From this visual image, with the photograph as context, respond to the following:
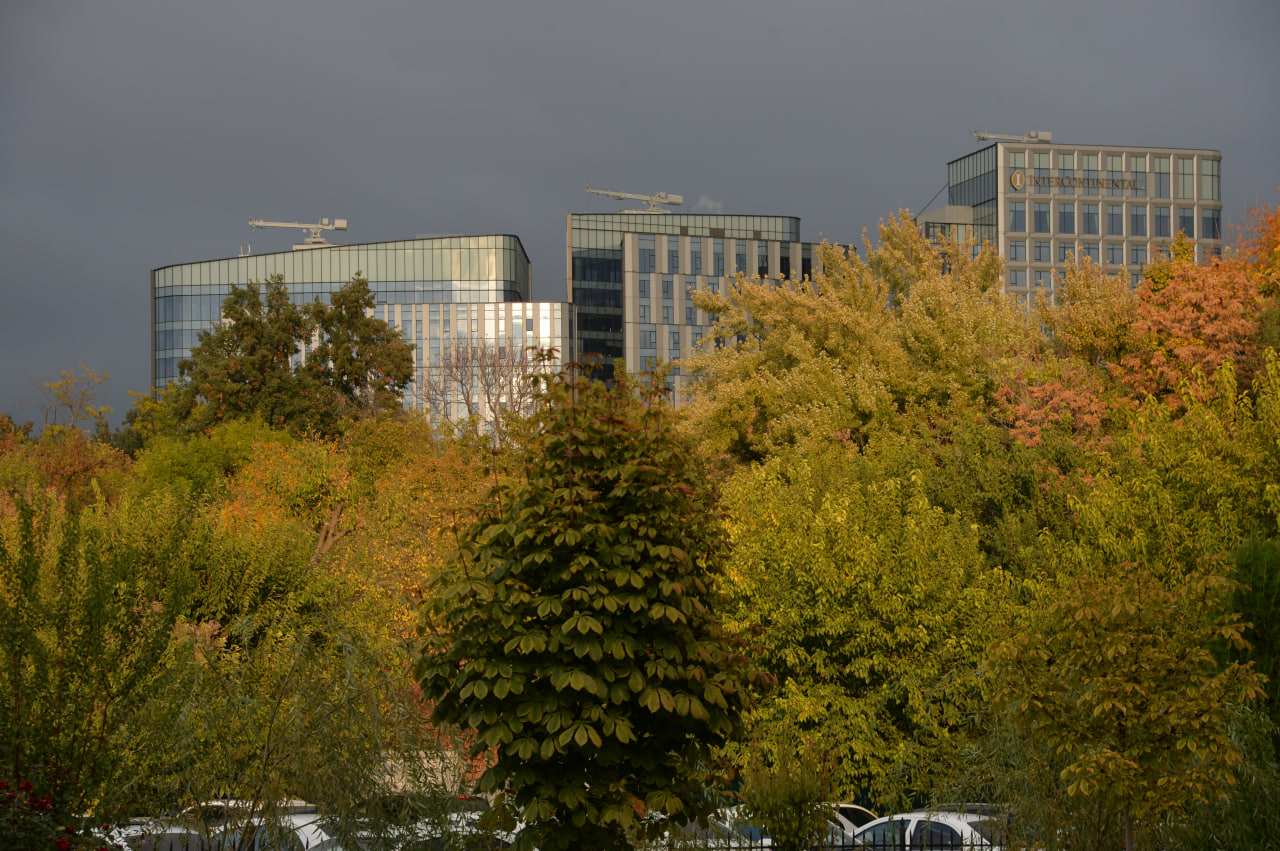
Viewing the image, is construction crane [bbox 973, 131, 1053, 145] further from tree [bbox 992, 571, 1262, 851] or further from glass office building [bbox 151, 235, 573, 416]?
tree [bbox 992, 571, 1262, 851]

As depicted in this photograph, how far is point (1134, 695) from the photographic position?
11.0m

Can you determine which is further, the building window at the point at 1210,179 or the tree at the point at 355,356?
the building window at the point at 1210,179

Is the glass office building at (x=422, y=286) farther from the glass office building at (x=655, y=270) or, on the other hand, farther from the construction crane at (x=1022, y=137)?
the construction crane at (x=1022, y=137)

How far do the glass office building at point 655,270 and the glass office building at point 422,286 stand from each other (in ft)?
20.1

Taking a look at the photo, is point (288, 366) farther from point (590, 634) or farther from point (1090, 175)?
point (1090, 175)

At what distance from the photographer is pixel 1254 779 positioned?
11.6 metres

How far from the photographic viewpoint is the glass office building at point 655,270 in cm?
11319

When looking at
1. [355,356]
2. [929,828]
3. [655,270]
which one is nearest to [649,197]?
[655,270]

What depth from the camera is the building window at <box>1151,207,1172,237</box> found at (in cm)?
11462

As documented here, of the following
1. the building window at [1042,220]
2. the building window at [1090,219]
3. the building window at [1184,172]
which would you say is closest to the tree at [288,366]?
the building window at [1042,220]

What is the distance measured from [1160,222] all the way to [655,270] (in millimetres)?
52914

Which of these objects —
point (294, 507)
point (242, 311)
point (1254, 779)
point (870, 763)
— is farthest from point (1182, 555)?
point (242, 311)

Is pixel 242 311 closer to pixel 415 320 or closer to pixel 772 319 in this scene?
pixel 772 319

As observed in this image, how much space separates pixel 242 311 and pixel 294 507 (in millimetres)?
14881
